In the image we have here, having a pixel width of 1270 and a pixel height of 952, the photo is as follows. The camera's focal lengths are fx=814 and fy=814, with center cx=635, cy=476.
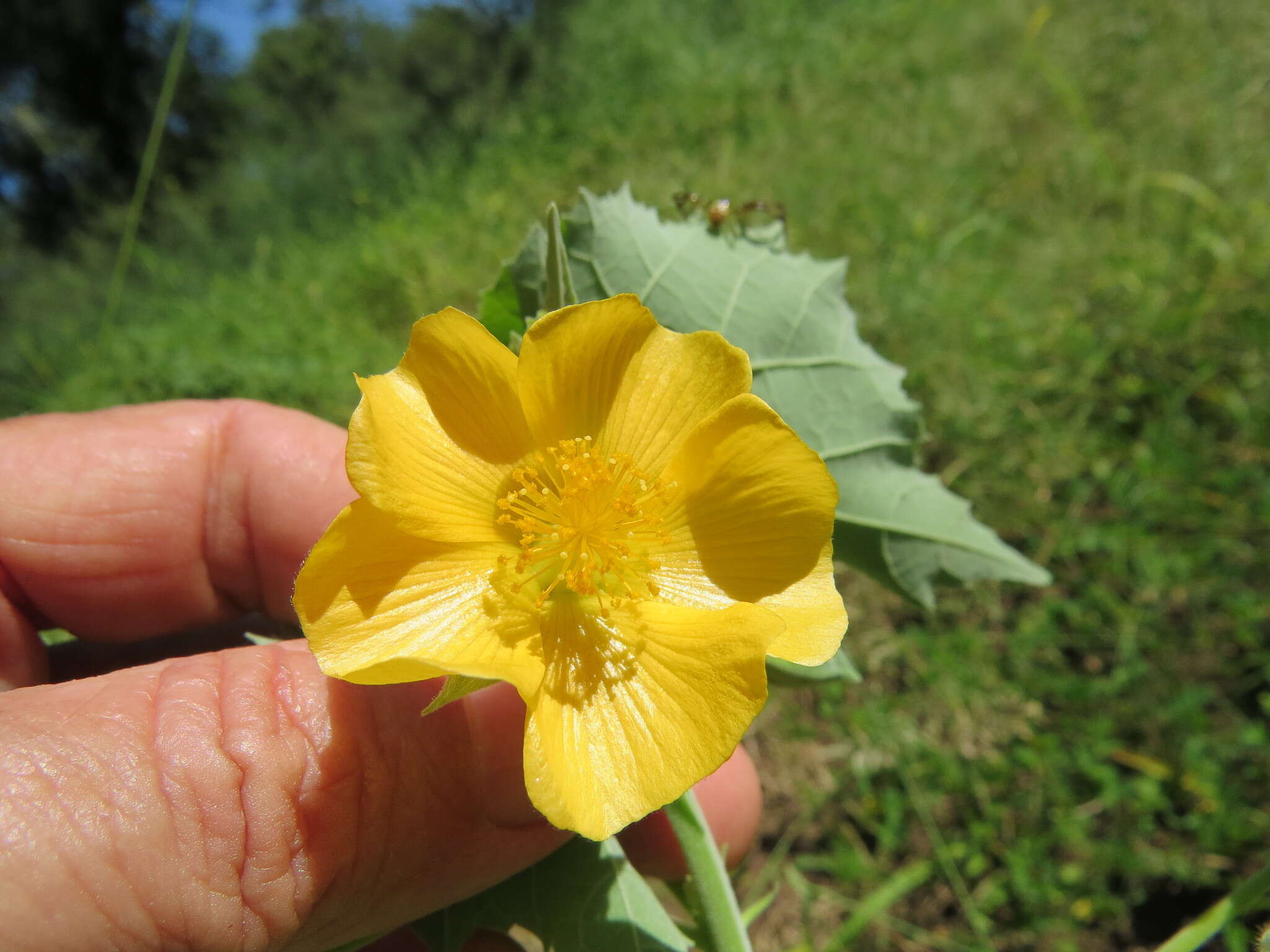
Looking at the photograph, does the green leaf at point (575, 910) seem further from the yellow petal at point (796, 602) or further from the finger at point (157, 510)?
the finger at point (157, 510)

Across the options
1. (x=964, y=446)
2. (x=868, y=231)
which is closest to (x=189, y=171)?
(x=868, y=231)

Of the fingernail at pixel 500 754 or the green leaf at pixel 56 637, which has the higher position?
the green leaf at pixel 56 637

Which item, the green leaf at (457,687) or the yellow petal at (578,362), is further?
the yellow petal at (578,362)

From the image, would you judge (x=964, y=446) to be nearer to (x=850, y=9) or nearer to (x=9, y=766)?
(x=9, y=766)

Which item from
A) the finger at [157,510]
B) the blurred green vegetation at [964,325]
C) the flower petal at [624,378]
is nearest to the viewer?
the flower petal at [624,378]

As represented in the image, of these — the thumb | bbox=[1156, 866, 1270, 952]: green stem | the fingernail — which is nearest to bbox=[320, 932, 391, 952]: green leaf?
the thumb

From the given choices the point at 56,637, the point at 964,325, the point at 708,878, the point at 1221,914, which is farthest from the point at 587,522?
the point at 964,325

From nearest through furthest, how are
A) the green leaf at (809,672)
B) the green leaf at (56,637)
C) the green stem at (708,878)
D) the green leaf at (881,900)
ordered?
the green stem at (708,878) → the green leaf at (809,672) → the green leaf at (56,637) → the green leaf at (881,900)

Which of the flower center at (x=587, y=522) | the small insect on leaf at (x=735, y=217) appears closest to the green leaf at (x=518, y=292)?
the flower center at (x=587, y=522)
